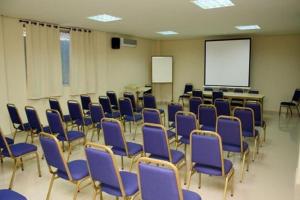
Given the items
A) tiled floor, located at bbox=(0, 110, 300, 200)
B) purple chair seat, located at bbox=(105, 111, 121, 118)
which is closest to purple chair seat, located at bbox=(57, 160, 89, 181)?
tiled floor, located at bbox=(0, 110, 300, 200)

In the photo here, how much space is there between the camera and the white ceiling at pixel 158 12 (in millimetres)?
4953

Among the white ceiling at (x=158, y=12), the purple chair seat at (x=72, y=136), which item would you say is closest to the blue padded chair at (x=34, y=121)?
the purple chair seat at (x=72, y=136)

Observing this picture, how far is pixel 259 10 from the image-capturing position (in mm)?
5617

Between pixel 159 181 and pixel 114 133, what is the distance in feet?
5.54

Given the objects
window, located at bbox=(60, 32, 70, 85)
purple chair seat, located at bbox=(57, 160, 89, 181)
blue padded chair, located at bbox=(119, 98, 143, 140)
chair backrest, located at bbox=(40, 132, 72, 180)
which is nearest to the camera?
chair backrest, located at bbox=(40, 132, 72, 180)

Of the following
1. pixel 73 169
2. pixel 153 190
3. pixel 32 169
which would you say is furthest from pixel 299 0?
pixel 32 169

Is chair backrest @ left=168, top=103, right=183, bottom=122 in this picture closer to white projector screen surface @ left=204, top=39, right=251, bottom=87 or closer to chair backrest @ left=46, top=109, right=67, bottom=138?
chair backrest @ left=46, top=109, right=67, bottom=138

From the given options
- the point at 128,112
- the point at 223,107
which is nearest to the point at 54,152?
the point at 128,112

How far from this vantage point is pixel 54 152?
2871 mm

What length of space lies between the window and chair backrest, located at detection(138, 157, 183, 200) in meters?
6.50

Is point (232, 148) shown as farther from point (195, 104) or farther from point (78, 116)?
point (78, 116)

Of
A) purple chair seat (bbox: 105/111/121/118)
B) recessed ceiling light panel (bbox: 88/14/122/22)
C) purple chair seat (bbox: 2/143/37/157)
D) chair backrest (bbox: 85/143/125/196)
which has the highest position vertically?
recessed ceiling light panel (bbox: 88/14/122/22)

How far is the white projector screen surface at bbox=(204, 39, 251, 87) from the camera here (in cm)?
1005

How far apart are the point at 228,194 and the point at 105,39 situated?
7.27 metres
